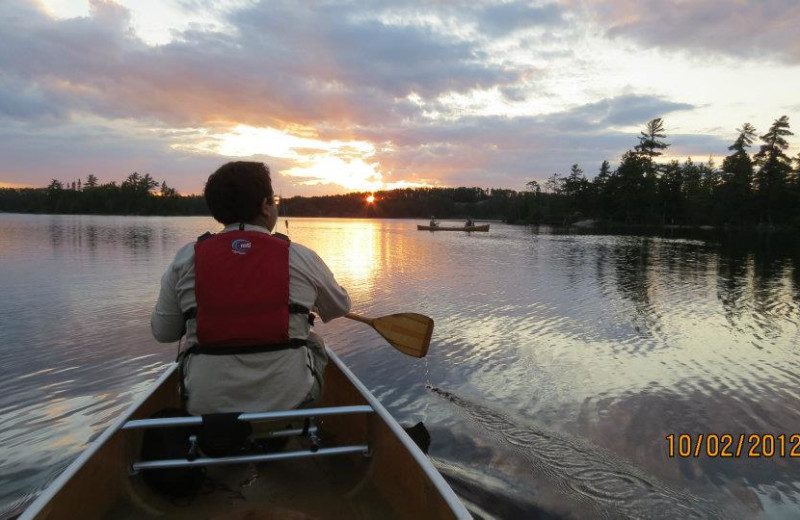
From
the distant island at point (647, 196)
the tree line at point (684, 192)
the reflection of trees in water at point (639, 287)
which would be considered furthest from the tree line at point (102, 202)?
the reflection of trees in water at point (639, 287)

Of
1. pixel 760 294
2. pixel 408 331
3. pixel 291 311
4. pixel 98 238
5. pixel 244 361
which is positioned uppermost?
pixel 291 311

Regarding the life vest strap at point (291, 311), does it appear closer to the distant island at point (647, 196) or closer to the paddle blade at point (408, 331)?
the paddle blade at point (408, 331)

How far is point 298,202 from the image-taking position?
195m

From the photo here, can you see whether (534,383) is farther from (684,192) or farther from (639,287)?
(684,192)

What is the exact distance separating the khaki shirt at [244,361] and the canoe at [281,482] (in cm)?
20

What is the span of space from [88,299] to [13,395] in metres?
7.11

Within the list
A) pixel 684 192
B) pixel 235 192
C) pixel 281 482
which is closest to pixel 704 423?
pixel 281 482

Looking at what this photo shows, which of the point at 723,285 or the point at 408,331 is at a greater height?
the point at 408,331

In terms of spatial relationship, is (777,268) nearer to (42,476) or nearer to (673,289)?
(673,289)

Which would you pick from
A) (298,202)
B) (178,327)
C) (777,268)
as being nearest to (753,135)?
(777,268)

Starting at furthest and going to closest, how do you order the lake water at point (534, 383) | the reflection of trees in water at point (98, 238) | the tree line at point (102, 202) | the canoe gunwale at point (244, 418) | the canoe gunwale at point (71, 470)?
1. the tree line at point (102, 202)
2. the reflection of trees in water at point (98, 238)
3. the lake water at point (534, 383)
4. the canoe gunwale at point (244, 418)
5. the canoe gunwale at point (71, 470)

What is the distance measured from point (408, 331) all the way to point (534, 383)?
3.22 m

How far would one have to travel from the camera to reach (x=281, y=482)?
3.31 meters

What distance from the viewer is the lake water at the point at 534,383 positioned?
15.2 feet
